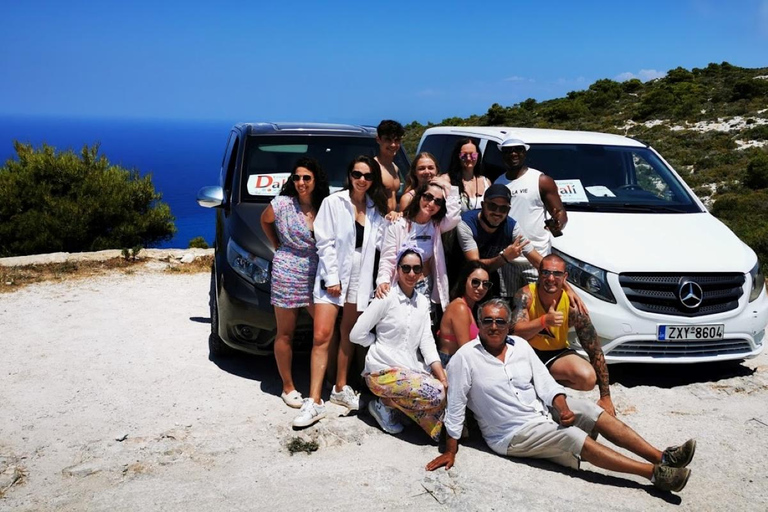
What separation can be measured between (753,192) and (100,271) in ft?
51.8

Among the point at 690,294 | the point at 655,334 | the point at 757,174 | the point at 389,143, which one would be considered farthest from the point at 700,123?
the point at 389,143

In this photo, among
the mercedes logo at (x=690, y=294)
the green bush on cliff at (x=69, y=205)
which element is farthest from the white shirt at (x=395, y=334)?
the green bush on cliff at (x=69, y=205)

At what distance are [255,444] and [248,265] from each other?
138 cm

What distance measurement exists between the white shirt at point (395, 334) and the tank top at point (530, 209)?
124cm

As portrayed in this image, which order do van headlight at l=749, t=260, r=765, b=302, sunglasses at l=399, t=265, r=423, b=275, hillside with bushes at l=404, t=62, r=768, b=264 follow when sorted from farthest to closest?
1. hillside with bushes at l=404, t=62, r=768, b=264
2. van headlight at l=749, t=260, r=765, b=302
3. sunglasses at l=399, t=265, r=423, b=275

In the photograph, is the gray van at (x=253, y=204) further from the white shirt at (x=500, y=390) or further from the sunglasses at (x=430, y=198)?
the white shirt at (x=500, y=390)

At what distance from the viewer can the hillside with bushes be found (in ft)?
55.6

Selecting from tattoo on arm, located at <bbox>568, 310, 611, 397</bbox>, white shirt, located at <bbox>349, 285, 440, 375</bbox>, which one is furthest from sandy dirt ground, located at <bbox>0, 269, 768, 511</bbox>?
white shirt, located at <bbox>349, 285, 440, 375</bbox>

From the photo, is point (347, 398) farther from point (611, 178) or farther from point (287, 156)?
point (611, 178)

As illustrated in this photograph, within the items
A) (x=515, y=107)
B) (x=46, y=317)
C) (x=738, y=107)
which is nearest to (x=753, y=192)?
(x=738, y=107)

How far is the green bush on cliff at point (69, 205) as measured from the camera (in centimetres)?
1218

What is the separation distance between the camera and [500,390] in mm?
4031

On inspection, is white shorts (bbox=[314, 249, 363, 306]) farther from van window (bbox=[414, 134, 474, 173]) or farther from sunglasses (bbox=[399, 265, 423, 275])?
van window (bbox=[414, 134, 474, 173])

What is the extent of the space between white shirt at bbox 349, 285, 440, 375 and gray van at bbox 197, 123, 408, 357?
25.3 inches
